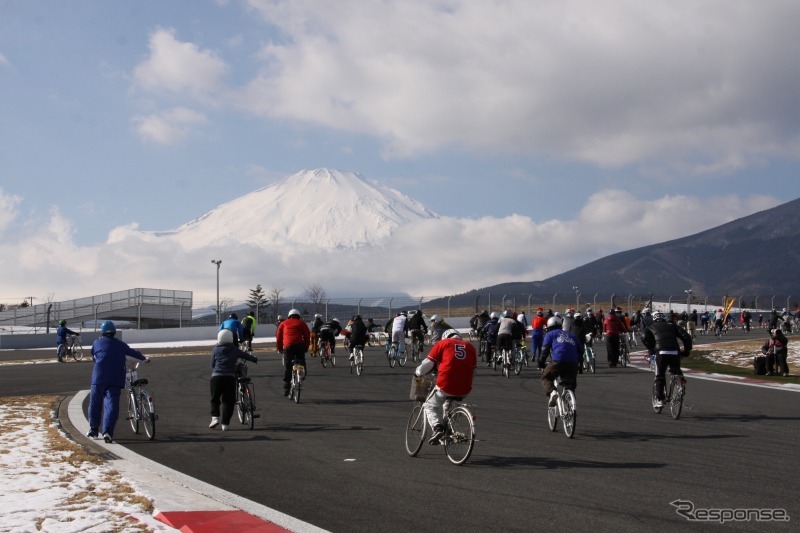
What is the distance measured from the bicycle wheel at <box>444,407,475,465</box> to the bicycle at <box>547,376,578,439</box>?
2.61 metres

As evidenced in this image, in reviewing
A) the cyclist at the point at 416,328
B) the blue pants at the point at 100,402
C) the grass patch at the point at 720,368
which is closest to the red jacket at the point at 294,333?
the blue pants at the point at 100,402

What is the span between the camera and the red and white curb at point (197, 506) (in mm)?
6789

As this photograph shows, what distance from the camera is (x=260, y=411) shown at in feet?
50.3

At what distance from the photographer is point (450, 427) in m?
9.79

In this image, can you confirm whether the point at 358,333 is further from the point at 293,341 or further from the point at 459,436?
the point at 459,436

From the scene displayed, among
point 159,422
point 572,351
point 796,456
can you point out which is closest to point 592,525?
point 796,456

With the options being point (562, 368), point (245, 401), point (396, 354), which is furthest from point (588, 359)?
point (245, 401)

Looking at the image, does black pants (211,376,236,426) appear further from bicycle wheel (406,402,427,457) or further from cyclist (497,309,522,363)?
cyclist (497,309,522,363)

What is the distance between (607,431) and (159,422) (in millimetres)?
7320

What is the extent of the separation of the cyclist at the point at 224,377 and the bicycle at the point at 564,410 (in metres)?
4.62

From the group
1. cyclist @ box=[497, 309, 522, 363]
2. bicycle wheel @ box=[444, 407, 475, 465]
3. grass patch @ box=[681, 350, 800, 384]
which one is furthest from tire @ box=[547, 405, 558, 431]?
grass patch @ box=[681, 350, 800, 384]

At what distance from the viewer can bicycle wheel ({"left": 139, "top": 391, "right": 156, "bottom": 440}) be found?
11.9 metres

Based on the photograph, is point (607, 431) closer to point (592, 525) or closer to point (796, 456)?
point (796, 456)

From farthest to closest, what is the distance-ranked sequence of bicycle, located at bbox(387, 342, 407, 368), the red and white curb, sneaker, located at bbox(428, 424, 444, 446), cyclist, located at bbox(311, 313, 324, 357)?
cyclist, located at bbox(311, 313, 324, 357) < bicycle, located at bbox(387, 342, 407, 368) < sneaker, located at bbox(428, 424, 444, 446) < the red and white curb
